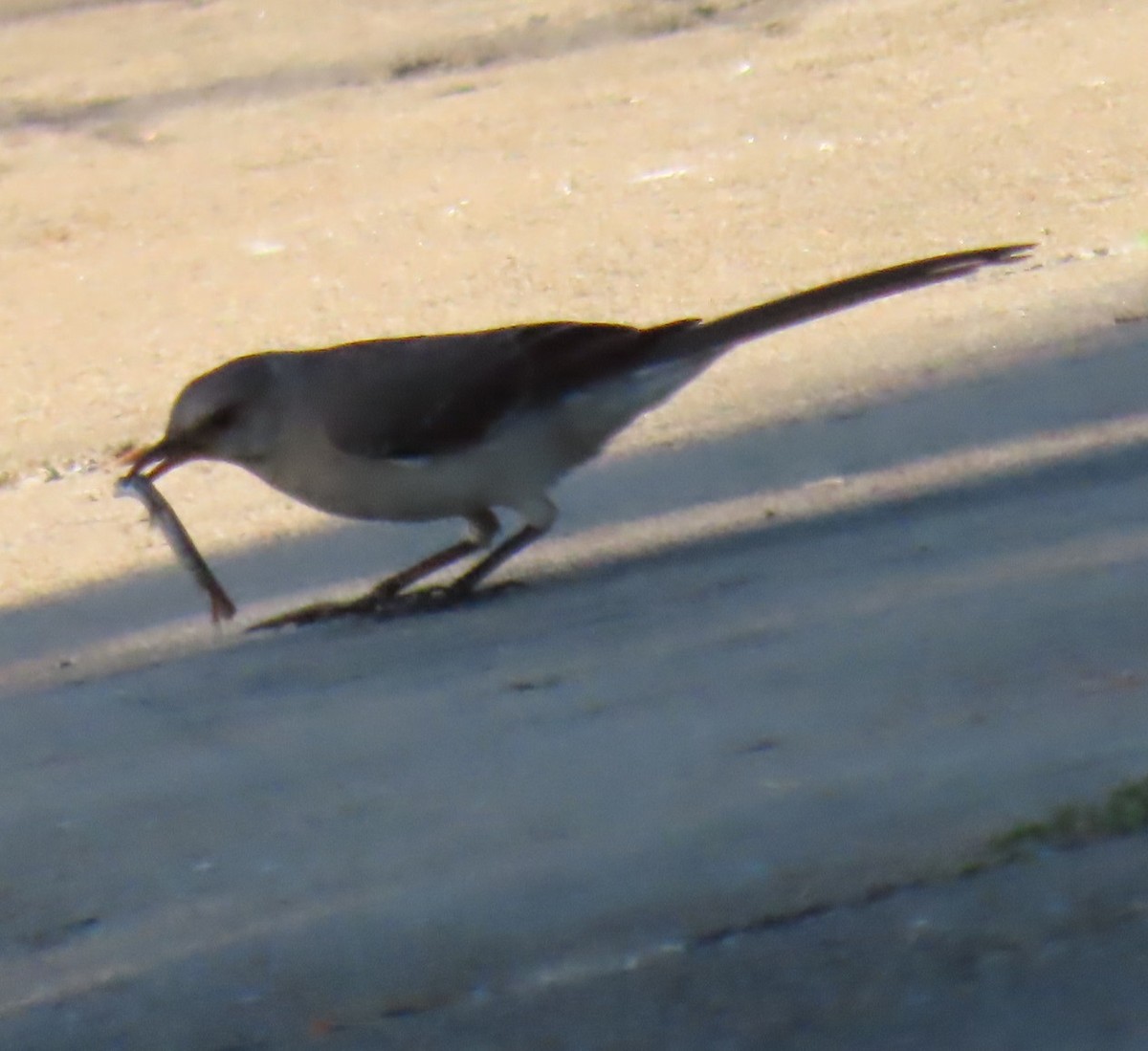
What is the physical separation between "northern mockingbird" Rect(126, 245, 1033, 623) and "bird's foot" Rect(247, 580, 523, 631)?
0.01 metres

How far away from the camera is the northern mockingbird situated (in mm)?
5180

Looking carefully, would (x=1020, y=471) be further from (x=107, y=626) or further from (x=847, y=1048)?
(x=847, y=1048)

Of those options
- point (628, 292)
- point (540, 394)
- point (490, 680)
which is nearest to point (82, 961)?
point (490, 680)

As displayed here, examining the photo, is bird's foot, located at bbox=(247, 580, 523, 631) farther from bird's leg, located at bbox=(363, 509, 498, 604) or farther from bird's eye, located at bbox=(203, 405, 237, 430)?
bird's eye, located at bbox=(203, 405, 237, 430)

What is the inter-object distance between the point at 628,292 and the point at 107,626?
10.5 feet

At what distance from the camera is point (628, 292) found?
308 inches

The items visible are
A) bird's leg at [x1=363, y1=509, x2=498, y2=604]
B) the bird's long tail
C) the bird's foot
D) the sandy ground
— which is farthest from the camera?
the bird's long tail

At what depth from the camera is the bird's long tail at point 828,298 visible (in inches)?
214

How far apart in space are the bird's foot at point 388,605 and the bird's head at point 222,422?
48 cm

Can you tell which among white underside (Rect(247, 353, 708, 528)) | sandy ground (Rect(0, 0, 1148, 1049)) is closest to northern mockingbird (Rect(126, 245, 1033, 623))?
white underside (Rect(247, 353, 708, 528))

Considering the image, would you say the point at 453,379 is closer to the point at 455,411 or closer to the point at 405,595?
the point at 455,411

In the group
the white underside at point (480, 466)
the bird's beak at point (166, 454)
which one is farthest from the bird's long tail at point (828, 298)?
the bird's beak at point (166, 454)

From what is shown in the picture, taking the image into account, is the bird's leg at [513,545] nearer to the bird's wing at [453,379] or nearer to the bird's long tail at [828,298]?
the bird's wing at [453,379]

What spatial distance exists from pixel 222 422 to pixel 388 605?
0.65m
